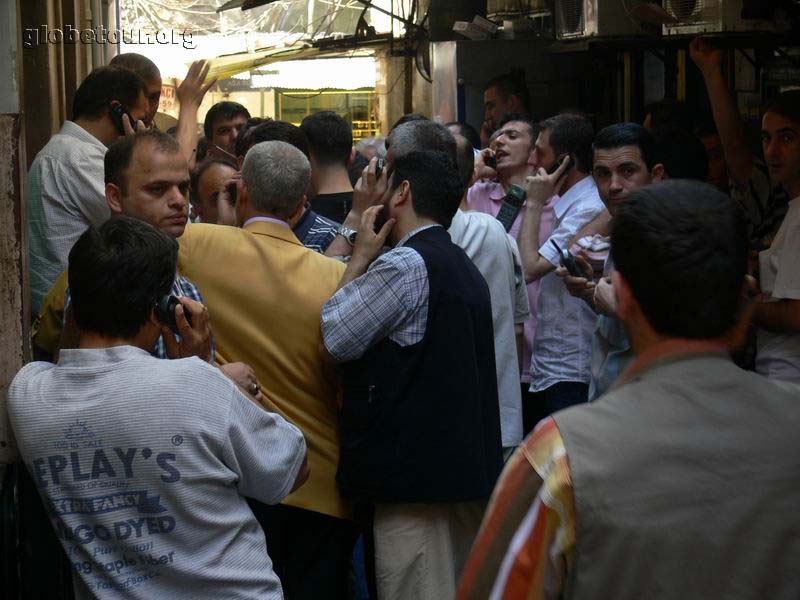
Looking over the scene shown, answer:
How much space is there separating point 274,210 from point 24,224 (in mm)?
983

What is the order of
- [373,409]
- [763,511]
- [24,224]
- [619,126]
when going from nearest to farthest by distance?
[763,511]
[24,224]
[373,409]
[619,126]

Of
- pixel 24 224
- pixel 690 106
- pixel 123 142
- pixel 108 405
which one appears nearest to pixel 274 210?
pixel 123 142

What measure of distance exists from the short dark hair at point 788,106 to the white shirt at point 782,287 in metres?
0.46

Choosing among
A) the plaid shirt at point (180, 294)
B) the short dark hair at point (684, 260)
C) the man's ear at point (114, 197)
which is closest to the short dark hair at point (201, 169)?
the man's ear at point (114, 197)

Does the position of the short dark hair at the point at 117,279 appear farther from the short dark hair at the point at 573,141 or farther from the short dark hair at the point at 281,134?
the short dark hair at the point at 573,141

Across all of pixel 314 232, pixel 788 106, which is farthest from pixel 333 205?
pixel 788 106

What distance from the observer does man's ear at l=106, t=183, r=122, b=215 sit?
399 cm

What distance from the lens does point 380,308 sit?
384 centimetres

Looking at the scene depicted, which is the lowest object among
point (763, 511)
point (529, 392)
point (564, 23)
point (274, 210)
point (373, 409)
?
point (529, 392)

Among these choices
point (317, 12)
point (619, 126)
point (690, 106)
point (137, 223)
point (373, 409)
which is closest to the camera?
point (137, 223)

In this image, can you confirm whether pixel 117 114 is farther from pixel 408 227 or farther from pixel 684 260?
pixel 684 260

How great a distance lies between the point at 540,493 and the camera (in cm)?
192

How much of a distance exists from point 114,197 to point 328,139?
1583mm

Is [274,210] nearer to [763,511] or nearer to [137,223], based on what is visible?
[137,223]
